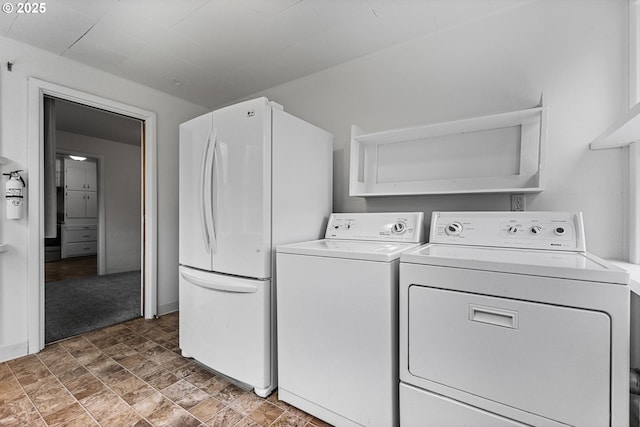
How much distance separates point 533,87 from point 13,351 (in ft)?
12.9

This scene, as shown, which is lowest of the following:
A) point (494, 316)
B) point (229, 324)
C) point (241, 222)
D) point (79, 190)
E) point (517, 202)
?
point (229, 324)

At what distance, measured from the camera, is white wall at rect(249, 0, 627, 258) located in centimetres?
153

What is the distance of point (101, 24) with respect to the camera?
1940 millimetres

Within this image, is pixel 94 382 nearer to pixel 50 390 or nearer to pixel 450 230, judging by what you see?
pixel 50 390

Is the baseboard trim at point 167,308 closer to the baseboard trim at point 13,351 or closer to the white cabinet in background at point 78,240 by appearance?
the baseboard trim at point 13,351

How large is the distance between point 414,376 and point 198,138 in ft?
6.22

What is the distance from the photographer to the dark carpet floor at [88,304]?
270cm

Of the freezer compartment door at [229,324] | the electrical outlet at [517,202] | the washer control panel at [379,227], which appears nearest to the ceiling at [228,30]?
the electrical outlet at [517,202]

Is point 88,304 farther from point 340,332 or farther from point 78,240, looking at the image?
point 78,240

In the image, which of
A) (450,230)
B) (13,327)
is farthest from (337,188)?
(13,327)

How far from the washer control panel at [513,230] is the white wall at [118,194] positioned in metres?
5.57

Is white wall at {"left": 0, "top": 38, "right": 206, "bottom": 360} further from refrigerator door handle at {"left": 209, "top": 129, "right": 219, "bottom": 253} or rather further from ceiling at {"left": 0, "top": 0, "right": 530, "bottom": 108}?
refrigerator door handle at {"left": 209, "top": 129, "right": 219, "bottom": 253}

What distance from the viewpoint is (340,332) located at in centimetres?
142

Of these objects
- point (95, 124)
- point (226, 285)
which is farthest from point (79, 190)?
point (226, 285)
